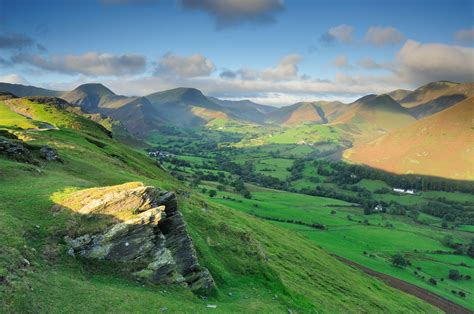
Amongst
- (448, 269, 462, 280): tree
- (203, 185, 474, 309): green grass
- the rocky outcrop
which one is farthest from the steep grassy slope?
(448, 269, 462, 280): tree

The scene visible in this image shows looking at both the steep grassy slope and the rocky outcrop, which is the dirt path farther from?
the rocky outcrop

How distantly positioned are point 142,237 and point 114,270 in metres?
4.02

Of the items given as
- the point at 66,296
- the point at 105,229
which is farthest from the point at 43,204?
the point at 66,296

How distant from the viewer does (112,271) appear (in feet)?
111

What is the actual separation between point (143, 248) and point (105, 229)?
14.1ft

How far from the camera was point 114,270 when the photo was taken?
34094 mm

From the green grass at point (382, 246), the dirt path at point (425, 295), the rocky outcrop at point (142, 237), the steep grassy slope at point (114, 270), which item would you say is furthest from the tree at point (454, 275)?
the rocky outcrop at point (142, 237)

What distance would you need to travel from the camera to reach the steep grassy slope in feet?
91.2

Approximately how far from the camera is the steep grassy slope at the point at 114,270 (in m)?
27.8

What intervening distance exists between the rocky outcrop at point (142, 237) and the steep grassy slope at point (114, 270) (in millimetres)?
1311

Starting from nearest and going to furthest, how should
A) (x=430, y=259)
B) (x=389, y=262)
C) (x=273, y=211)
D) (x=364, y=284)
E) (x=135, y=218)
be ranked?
(x=135, y=218), (x=364, y=284), (x=389, y=262), (x=430, y=259), (x=273, y=211)

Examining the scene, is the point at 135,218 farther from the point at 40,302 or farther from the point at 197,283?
the point at 40,302

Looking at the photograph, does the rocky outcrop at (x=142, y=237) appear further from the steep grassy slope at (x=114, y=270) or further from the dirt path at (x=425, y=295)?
the dirt path at (x=425, y=295)

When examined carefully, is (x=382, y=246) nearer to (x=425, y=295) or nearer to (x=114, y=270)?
(x=425, y=295)
